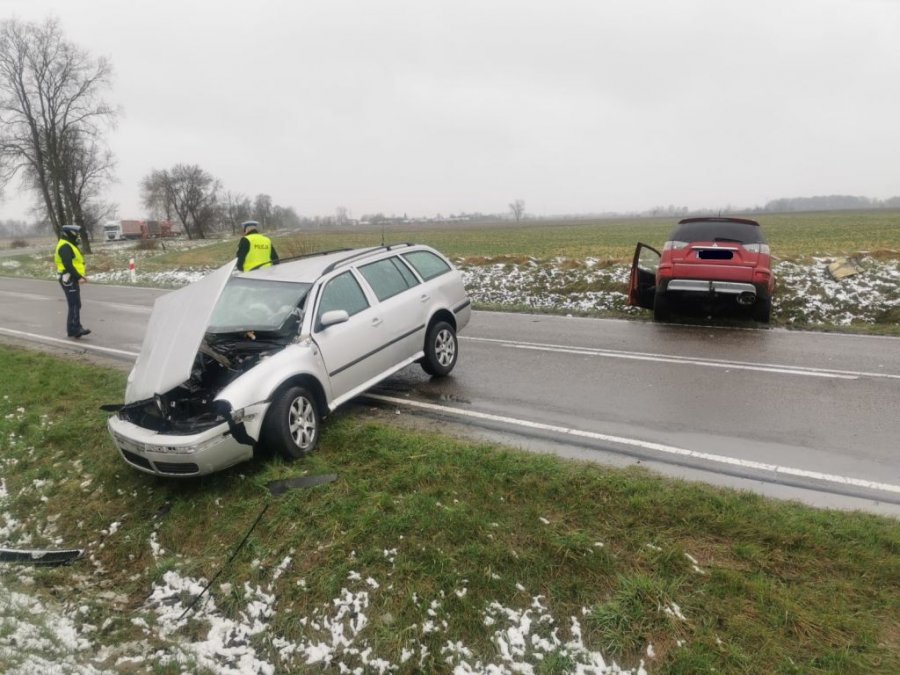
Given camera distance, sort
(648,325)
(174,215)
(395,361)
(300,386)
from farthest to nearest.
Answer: (174,215)
(648,325)
(395,361)
(300,386)

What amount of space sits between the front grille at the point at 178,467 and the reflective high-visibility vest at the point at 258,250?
4444 millimetres

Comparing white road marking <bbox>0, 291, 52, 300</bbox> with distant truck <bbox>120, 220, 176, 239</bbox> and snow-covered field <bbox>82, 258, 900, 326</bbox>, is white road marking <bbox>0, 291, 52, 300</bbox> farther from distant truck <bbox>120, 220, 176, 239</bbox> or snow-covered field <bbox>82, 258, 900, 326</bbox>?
distant truck <bbox>120, 220, 176, 239</bbox>

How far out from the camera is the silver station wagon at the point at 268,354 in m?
4.21

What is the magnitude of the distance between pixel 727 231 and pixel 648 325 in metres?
1.91

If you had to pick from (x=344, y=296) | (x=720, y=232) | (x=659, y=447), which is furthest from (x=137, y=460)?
(x=720, y=232)

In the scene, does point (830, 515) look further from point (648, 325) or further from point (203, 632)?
point (648, 325)

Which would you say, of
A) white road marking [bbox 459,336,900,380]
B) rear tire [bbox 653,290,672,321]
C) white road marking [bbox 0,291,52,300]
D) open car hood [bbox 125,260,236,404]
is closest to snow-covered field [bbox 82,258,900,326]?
rear tire [bbox 653,290,672,321]

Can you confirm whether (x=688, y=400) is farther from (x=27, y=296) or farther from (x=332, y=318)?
(x=27, y=296)

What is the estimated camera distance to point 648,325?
32.0ft

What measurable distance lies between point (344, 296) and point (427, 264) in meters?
1.64

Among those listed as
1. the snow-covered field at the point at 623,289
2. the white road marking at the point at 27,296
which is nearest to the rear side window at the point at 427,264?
the snow-covered field at the point at 623,289

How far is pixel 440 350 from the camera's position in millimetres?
6727

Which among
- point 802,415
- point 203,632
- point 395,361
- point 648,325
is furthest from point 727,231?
point 203,632

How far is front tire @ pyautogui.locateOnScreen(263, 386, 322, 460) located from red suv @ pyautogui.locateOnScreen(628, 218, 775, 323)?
662cm
